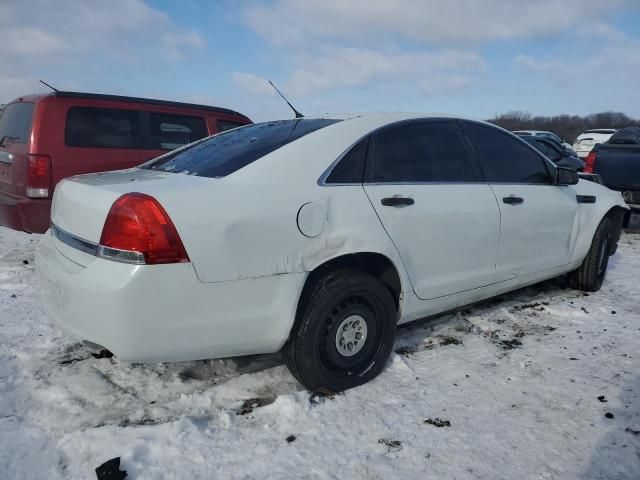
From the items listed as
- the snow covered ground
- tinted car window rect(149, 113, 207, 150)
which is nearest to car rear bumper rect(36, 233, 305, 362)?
the snow covered ground

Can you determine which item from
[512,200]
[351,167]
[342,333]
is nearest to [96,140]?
[351,167]

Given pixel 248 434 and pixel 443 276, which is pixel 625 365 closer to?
pixel 443 276

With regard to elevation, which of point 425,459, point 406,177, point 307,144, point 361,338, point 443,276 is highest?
point 307,144

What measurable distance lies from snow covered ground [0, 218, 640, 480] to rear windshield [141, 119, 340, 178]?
1.17 metres

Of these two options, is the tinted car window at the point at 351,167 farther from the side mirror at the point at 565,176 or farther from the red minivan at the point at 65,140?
the red minivan at the point at 65,140

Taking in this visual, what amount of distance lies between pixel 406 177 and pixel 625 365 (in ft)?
5.72

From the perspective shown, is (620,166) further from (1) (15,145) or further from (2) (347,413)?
(1) (15,145)

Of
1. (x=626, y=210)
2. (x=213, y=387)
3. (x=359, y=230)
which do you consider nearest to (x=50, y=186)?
(x=213, y=387)

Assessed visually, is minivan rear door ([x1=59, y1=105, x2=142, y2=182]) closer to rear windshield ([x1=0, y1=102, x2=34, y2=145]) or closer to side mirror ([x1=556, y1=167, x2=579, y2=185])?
rear windshield ([x1=0, y1=102, x2=34, y2=145])

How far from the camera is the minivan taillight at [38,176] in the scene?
4590 mm

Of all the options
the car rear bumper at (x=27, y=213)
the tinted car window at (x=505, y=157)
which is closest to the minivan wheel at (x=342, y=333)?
the tinted car window at (x=505, y=157)

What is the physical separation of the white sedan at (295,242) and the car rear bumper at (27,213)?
76.9 inches

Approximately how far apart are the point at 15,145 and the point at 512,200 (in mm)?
4478

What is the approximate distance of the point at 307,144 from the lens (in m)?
2.69
